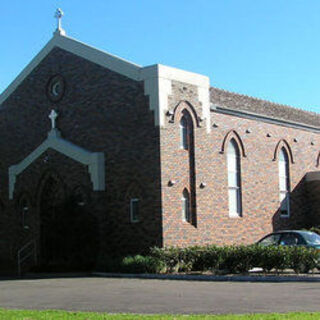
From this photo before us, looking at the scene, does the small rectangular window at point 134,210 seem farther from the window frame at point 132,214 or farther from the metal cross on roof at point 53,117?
the metal cross on roof at point 53,117

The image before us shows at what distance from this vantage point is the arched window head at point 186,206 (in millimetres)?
24688

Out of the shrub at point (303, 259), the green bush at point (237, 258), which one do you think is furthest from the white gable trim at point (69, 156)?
the shrub at point (303, 259)

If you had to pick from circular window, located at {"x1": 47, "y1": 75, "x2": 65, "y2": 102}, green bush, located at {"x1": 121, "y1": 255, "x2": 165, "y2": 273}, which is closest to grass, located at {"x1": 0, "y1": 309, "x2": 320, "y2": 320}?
green bush, located at {"x1": 121, "y1": 255, "x2": 165, "y2": 273}

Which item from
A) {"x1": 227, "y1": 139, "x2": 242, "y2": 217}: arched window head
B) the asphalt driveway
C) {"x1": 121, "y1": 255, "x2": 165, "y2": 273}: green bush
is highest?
{"x1": 227, "y1": 139, "x2": 242, "y2": 217}: arched window head

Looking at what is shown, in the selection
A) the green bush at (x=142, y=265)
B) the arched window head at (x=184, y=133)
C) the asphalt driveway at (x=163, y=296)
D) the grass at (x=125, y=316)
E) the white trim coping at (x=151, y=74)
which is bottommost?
the grass at (x=125, y=316)

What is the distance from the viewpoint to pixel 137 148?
81.0 feet

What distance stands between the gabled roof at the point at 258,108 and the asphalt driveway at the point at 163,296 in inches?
441

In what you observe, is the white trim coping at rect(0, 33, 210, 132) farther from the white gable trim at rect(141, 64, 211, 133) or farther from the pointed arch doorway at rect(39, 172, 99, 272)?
the pointed arch doorway at rect(39, 172, 99, 272)

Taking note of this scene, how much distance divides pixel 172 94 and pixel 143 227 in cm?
529

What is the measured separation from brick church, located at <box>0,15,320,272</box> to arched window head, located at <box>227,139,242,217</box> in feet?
0.15

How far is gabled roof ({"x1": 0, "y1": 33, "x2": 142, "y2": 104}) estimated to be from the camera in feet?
82.8

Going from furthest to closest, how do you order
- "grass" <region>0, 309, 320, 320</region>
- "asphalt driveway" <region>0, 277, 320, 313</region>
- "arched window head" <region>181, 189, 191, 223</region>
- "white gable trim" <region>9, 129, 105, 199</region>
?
"white gable trim" <region>9, 129, 105, 199</region>
"arched window head" <region>181, 189, 191, 223</region>
"asphalt driveway" <region>0, 277, 320, 313</region>
"grass" <region>0, 309, 320, 320</region>

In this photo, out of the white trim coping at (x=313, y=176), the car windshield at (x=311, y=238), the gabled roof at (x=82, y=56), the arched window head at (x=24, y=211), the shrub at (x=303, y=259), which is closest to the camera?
the shrub at (x=303, y=259)

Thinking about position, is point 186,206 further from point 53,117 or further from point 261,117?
point 53,117
